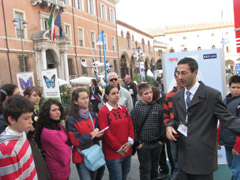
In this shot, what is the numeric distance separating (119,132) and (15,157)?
5.28 feet

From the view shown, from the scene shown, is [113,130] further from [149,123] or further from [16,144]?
[16,144]

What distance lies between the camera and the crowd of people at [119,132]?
2242 millimetres

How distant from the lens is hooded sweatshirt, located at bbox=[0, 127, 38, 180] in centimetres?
205

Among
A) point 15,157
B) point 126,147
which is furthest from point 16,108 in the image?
point 126,147

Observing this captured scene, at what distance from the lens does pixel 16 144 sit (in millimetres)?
2174

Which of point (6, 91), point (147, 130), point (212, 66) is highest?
point (212, 66)

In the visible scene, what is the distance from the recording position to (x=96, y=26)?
1196 inches

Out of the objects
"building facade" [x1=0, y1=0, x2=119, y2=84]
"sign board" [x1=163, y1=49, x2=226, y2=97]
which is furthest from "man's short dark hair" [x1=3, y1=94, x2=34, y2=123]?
"building facade" [x1=0, y1=0, x2=119, y2=84]

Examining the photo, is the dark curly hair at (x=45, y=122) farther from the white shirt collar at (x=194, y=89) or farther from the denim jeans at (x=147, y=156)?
the white shirt collar at (x=194, y=89)

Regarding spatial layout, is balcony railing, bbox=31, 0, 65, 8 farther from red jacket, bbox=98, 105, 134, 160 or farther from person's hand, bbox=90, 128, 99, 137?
→ person's hand, bbox=90, 128, 99, 137

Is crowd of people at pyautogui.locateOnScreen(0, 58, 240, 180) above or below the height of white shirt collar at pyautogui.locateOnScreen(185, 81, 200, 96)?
below

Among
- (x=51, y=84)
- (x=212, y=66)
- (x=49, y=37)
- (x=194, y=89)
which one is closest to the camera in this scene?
(x=194, y=89)

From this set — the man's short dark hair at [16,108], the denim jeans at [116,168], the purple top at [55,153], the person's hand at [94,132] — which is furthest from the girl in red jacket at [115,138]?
the man's short dark hair at [16,108]

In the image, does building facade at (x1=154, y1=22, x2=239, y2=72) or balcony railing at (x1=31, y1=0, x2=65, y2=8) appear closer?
balcony railing at (x1=31, y1=0, x2=65, y2=8)
